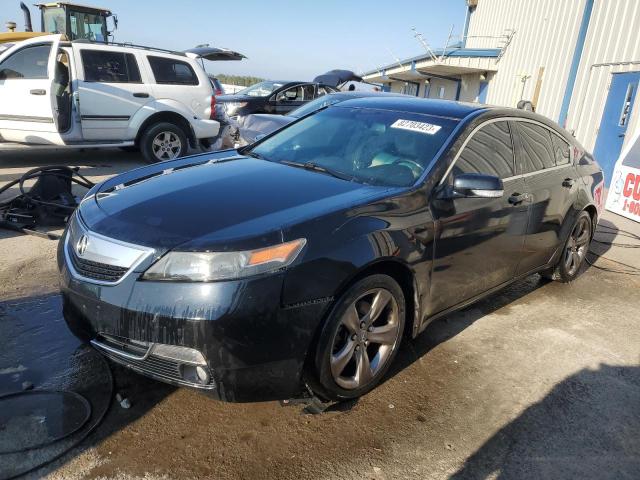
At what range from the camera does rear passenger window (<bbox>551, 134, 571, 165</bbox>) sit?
453cm

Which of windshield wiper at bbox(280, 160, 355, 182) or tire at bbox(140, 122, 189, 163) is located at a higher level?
windshield wiper at bbox(280, 160, 355, 182)

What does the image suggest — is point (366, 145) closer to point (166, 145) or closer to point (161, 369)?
point (161, 369)

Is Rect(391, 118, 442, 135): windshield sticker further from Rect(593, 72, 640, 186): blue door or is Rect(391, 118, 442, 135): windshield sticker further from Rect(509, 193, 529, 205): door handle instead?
Rect(593, 72, 640, 186): blue door

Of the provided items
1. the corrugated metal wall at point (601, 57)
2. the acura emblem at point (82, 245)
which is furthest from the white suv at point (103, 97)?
the corrugated metal wall at point (601, 57)

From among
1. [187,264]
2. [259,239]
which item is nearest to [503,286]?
[259,239]

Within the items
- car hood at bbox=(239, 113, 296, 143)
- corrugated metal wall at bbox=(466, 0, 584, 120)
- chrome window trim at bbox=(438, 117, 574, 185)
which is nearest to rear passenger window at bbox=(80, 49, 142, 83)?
car hood at bbox=(239, 113, 296, 143)

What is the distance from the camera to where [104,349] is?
102 inches

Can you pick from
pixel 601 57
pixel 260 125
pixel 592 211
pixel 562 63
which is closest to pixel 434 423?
pixel 592 211

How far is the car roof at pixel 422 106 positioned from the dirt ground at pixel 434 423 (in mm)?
1589

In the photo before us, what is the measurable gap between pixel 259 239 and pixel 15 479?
4.81ft

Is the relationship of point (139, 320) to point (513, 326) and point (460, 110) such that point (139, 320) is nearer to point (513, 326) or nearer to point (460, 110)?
point (460, 110)

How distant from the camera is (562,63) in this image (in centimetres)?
1388

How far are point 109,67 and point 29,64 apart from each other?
1182 mm

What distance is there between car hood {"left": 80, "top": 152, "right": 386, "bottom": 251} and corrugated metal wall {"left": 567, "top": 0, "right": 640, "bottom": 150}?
9.55 meters
